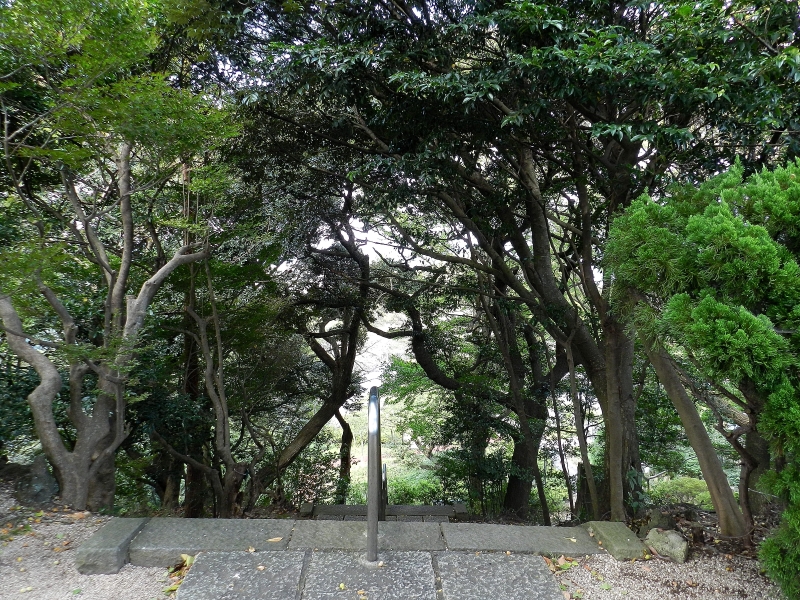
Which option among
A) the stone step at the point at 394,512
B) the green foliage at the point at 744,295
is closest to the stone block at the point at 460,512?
the stone step at the point at 394,512

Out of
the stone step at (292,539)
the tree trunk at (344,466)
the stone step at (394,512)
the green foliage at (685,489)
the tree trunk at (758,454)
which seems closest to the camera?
the stone step at (292,539)

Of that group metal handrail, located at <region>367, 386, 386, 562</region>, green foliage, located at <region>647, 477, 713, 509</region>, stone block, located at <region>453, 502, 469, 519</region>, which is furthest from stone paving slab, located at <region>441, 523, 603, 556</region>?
green foliage, located at <region>647, 477, 713, 509</region>

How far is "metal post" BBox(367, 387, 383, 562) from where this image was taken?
272 centimetres

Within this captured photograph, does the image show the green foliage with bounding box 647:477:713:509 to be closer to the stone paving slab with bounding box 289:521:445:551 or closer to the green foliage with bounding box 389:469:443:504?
the green foliage with bounding box 389:469:443:504

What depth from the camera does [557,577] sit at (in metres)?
2.79

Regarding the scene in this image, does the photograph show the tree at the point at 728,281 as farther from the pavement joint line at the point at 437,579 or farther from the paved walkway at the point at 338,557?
the pavement joint line at the point at 437,579

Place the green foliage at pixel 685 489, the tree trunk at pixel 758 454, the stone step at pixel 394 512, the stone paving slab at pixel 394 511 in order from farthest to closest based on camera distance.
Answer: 1. the green foliage at pixel 685 489
2. the stone paving slab at pixel 394 511
3. the stone step at pixel 394 512
4. the tree trunk at pixel 758 454

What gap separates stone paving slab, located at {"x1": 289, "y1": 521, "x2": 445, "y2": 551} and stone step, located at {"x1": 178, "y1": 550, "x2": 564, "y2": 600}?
71mm

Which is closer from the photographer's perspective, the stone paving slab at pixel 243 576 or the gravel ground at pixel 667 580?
the stone paving slab at pixel 243 576

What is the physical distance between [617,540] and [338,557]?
165 cm

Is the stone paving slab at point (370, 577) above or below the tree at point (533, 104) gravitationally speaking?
below

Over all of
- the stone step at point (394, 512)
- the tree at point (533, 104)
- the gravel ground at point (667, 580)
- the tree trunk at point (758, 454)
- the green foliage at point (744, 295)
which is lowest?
the stone step at point (394, 512)

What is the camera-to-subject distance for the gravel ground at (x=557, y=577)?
256 cm

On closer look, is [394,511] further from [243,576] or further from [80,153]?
[80,153]
